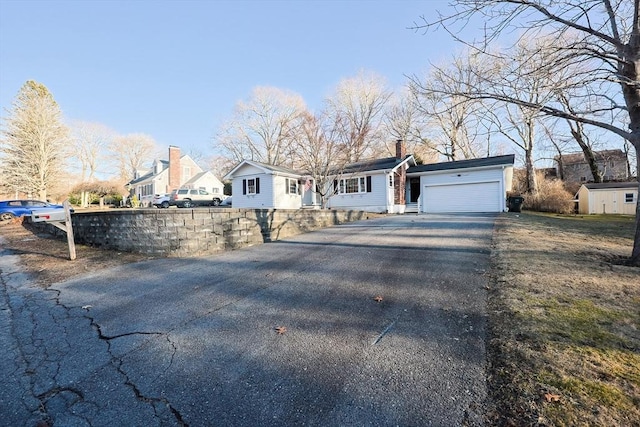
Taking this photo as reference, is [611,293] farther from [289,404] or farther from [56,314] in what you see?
[56,314]

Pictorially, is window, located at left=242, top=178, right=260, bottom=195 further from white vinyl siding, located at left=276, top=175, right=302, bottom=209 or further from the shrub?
the shrub

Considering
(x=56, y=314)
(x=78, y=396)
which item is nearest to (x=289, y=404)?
(x=78, y=396)

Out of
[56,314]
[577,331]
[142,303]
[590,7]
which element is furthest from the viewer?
[590,7]

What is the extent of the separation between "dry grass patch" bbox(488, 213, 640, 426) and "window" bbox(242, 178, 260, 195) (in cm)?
1959

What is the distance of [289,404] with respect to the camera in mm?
2203

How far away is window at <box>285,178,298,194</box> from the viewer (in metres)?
23.4

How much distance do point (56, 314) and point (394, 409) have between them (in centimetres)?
443

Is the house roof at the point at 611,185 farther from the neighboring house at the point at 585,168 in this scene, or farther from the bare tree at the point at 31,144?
the bare tree at the point at 31,144

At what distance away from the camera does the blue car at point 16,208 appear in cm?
1880

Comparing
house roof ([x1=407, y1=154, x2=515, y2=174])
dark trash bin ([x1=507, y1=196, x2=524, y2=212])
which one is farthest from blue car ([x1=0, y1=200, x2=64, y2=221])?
dark trash bin ([x1=507, y1=196, x2=524, y2=212])

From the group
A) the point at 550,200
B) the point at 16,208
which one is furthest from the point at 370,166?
the point at 16,208

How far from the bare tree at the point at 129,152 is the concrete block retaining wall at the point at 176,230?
169ft

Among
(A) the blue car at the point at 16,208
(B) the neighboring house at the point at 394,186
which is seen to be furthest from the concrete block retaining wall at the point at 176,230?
(A) the blue car at the point at 16,208

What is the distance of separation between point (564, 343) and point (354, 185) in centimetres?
1978
